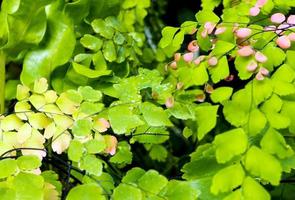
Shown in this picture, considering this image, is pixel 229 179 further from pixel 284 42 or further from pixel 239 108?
pixel 284 42

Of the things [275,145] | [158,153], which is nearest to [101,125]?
[275,145]

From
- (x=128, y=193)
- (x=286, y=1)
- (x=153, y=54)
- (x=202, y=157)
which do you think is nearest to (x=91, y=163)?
(x=128, y=193)

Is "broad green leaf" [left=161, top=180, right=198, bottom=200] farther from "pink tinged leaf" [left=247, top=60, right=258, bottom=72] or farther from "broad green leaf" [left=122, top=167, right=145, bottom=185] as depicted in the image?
"pink tinged leaf" [left=247, top=60, right=258, bottom=72]

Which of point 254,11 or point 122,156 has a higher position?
point 254,11

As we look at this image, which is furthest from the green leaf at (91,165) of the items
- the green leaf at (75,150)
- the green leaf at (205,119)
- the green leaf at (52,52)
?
the green leaf at (52,52)

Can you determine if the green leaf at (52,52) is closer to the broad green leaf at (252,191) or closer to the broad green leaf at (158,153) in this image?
the broad green leaf at (158,153)
